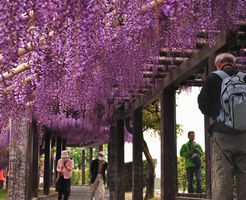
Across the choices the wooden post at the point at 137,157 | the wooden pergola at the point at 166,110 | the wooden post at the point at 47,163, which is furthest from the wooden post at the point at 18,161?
the wooden post at the point at 47,163

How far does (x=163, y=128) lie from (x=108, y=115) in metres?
4.99

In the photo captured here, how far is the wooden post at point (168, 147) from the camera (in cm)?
913

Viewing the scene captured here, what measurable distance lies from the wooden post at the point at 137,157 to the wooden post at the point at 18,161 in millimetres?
3970

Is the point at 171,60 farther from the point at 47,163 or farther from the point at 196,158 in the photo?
the point at 47,163

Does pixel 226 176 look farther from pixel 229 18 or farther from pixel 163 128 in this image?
pixel 163 128

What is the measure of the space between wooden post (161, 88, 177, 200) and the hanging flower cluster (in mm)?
2249

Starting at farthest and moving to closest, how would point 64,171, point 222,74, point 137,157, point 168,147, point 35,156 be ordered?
point 35,156
point 137,157
point 64,171
point 168,147
point 222,74

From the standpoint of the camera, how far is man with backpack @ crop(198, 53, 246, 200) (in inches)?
166

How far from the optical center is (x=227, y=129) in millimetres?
4223

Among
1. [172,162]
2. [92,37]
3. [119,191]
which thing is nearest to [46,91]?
[172,162]

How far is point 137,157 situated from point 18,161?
4.52 meters

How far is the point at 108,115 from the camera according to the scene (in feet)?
46.8

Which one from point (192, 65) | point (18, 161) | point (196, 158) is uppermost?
point (192, 65)

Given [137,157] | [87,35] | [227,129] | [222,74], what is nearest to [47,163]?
[137,157]
